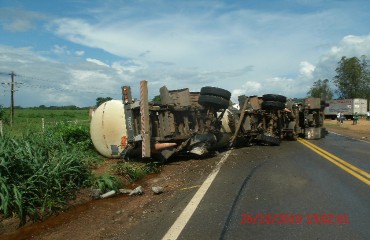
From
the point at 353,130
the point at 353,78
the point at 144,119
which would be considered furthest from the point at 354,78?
the point at 144,119

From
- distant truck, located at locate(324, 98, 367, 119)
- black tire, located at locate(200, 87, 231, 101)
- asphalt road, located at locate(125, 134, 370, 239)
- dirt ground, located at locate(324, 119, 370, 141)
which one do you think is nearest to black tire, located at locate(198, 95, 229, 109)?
black tire, located at locate(200, 87, 231, 101)

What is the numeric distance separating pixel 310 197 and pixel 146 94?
514 cm

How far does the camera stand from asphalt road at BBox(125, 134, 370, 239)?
16.1 ft

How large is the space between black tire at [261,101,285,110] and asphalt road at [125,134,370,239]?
7.35 meters

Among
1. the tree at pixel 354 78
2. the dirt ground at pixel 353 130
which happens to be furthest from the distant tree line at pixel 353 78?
the dirt ground at pixel 353 130

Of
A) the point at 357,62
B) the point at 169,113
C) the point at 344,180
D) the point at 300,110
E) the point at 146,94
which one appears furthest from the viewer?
the point at 357,62

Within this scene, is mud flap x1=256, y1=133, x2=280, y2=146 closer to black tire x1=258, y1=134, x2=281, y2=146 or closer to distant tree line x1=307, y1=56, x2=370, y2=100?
black tire x1=258, y1=134, x2=281, y2=146

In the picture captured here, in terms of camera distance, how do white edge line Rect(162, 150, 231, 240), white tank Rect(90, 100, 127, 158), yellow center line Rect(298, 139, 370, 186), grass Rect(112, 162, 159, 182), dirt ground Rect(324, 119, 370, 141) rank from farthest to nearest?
dirt ground Rect(324, 119, 370, 141)
white tank Rect(90, 100, 127, 158)
grass Rect(112, 162, 159, 182)
yellow center line Rect(298, 139, 370, 186)
white edge line Rect(162, 150, 231, 240)

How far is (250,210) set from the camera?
5.91 m

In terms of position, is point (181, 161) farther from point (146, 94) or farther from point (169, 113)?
point (146, 94)

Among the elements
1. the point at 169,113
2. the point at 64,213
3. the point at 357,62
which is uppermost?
the point at 357,62

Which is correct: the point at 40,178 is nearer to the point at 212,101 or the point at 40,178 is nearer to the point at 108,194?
the point at 108,194

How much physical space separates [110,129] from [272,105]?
26.3 feet

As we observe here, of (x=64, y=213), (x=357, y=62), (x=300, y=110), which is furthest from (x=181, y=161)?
(x=357, y=62)
